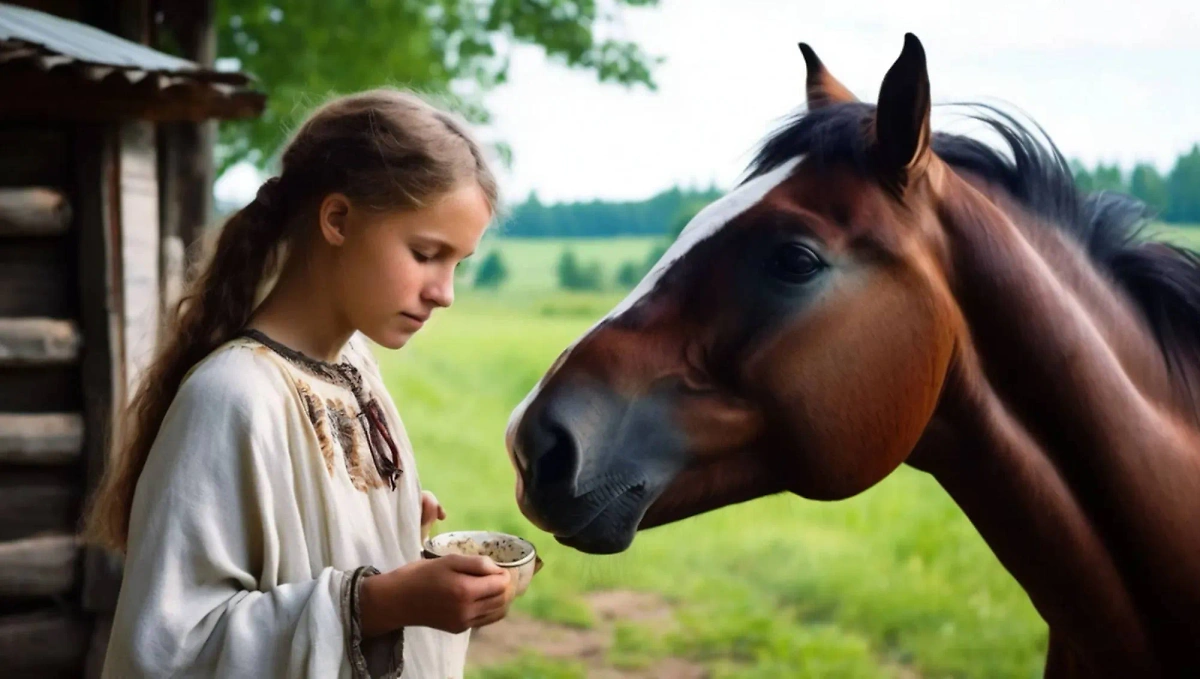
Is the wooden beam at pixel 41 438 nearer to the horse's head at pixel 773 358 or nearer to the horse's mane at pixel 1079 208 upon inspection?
the horse's head at pixel 773 358

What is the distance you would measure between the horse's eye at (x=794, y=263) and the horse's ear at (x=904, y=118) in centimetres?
11

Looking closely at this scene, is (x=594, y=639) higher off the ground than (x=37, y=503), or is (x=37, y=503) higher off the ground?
(x=37, y=503)

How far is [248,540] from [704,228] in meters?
0.52

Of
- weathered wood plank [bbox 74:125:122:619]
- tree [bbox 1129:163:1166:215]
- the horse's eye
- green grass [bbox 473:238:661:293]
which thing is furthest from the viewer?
green grass [bbox 473:238:661:293]

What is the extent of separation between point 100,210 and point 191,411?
5.11 ft

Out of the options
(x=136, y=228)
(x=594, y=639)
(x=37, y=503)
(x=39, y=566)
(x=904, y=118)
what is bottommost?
(x=594, y=639)

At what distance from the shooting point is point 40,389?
2.20m

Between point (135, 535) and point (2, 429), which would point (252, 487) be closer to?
point (135, 535)

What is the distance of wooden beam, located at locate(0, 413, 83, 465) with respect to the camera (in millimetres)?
2125

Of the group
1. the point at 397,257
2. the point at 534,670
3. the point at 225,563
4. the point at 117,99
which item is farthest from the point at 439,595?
the point at 534,670

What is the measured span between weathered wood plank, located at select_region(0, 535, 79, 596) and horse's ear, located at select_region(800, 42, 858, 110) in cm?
193

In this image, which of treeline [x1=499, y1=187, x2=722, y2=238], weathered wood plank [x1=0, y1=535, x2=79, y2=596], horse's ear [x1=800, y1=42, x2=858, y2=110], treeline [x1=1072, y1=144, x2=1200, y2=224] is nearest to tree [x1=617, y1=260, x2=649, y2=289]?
treeline [x1=499, y1=187, x2=722, y2=238]

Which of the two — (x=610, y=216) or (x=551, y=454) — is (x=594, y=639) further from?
(x=551, y=454)

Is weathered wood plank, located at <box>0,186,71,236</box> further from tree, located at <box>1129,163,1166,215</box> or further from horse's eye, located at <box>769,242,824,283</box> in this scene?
tree, located at <box>1129,163,1166,215</box>
